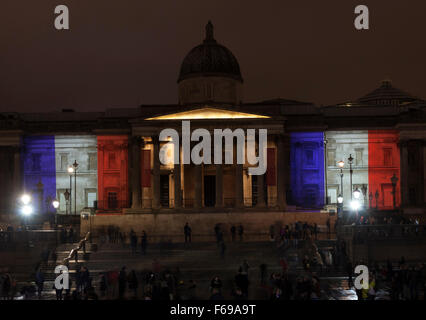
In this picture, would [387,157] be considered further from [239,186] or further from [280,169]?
[239,186]

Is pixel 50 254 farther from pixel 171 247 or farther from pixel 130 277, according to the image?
pixel 130 277

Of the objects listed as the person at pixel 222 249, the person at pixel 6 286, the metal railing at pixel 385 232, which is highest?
the metal railing at pixel 385 232

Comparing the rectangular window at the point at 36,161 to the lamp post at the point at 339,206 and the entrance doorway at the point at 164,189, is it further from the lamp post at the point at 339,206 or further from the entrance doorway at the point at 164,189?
the lamp post at the point at 339,206

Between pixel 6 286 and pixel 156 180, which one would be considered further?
pixel 156 180

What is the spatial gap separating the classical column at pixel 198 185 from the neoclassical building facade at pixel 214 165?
0.38ft

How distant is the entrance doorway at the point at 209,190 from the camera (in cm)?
6600

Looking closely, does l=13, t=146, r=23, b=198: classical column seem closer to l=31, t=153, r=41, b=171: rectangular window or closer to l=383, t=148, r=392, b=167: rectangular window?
l=31, t=153, r=41, b=171: rectangular window

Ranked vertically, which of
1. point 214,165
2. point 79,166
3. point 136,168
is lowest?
point 136,168

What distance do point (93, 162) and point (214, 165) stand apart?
478 inches

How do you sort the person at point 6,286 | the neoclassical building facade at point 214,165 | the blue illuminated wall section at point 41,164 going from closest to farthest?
the person at point 6,286 → the neoclassical building facade at point 214,165 → the blue illuminated wall section at point 41,164

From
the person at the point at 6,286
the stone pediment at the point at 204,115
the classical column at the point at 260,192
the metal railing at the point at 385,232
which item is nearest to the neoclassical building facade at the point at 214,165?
the stone pediment at the point at 204,115

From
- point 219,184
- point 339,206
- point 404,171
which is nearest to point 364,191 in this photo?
point 404,171

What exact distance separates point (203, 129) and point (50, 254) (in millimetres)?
18913

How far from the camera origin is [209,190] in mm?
66125
